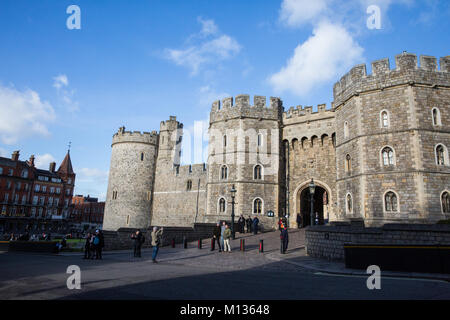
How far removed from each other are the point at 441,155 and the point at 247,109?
1310cm

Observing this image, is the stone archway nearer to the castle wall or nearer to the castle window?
the castle wall

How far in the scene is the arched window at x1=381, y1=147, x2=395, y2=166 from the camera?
57.0 ft

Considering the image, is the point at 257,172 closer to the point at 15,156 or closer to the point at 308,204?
the point at 308,204

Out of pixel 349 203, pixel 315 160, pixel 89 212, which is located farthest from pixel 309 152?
pixel 89 212

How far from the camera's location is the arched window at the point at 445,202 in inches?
634

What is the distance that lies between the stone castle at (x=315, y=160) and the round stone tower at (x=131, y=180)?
109mm

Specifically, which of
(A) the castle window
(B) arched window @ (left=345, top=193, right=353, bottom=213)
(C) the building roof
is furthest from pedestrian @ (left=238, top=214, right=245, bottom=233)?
(C) the building roof

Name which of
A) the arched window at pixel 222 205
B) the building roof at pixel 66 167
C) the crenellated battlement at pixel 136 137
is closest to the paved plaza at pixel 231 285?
the arched window at pixel 222 205

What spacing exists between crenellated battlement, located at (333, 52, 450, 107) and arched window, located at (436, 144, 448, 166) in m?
3.65

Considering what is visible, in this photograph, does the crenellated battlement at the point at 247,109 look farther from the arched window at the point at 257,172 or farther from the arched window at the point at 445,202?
the arched window at the point at 445,202

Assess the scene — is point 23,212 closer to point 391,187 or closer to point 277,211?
point 277,211

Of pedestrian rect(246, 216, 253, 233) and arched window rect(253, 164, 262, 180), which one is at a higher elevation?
arched window rect(253, 164, 262, 180)
